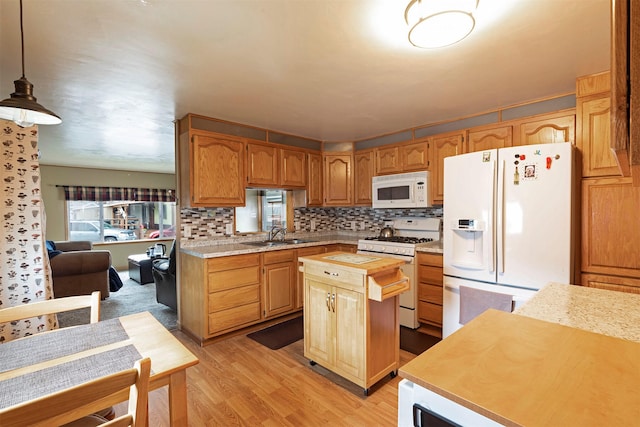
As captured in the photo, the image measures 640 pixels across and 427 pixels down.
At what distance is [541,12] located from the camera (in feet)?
4.82

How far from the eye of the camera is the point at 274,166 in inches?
144

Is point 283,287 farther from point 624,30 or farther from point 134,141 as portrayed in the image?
point 624,30

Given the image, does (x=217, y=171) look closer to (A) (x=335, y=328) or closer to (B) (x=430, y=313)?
(A) (x=335, y=328)

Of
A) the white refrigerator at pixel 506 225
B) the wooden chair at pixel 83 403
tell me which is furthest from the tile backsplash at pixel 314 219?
the wooden chair at pixel 83 403

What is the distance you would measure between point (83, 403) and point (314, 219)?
3.88 metres

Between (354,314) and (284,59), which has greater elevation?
(284,59)

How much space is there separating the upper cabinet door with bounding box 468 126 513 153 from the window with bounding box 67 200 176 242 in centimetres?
701

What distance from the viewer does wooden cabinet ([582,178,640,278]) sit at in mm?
2037

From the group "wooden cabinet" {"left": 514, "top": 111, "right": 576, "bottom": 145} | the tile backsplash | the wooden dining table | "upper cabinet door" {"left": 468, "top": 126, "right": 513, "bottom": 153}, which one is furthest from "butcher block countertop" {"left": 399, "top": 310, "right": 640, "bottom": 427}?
the tile backsplash

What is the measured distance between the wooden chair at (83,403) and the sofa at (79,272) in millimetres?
4230

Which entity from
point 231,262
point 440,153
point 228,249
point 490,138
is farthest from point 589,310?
point 228,249

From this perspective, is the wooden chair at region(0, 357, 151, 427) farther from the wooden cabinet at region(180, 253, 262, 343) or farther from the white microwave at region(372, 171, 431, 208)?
the white microwave at region(372, 171, 431, 208)

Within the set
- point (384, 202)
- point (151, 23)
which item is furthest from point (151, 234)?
point (151, 23)

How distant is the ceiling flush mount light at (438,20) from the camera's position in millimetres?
1280
